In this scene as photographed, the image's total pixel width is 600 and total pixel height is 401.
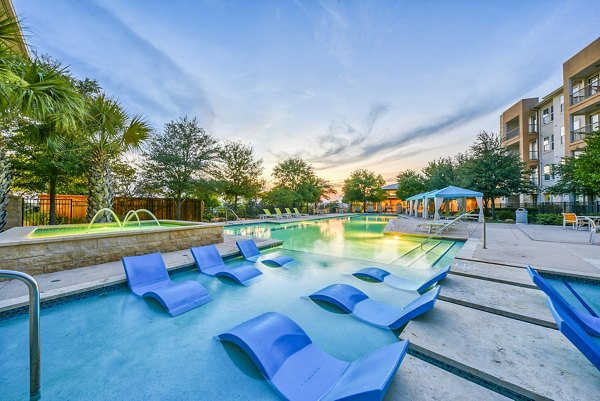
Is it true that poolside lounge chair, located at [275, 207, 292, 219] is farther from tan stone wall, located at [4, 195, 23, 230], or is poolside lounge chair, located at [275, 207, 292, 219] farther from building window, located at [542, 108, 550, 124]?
building window, located at [542, 108, 550, 124]

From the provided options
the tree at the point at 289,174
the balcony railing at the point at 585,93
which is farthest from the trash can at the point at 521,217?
the tree at the point at 289,174

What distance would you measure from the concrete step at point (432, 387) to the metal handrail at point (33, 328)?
2779 millimetres

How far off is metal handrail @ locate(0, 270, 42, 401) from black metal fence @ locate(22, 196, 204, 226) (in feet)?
41.4

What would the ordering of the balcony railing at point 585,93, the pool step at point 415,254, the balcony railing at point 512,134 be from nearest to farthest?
the pool step at point 415,254, the balcony railing at point 585,93, the balcony railing at point 512,134

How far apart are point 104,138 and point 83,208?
702 cm

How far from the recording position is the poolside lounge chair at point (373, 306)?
2.82 m

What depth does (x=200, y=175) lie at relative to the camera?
1462cm

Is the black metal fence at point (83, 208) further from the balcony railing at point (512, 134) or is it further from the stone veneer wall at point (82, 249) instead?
the balcony railing at point (512, 134)

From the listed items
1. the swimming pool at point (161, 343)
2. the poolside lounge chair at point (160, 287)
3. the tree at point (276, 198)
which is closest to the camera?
the swimming pool at point (161, 343)

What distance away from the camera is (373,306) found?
3646 mm

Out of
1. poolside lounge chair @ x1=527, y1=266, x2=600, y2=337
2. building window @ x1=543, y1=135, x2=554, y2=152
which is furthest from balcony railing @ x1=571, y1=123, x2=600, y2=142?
poolside lounge chair @ x1=527, y1=266, x2=600, y2=337

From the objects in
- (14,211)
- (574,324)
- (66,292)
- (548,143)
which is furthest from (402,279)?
(548,143)

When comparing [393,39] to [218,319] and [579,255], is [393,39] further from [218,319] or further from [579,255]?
[218,319]

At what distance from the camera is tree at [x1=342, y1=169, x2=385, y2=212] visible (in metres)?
32.2
